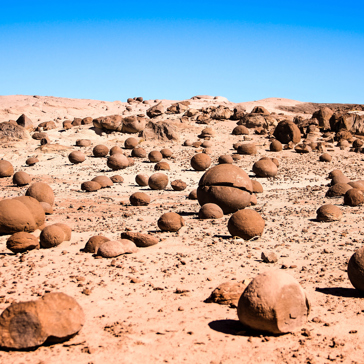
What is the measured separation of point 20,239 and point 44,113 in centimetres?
2948

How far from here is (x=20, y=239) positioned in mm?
7219

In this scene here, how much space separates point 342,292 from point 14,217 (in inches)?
238

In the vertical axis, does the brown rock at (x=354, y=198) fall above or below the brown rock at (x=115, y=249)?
above

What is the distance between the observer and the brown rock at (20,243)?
23.6 ft

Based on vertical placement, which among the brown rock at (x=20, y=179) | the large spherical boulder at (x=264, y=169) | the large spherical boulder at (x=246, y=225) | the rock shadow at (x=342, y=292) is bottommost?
the brown rock at (x=20, y=179)

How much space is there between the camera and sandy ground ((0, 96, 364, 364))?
3885 mm

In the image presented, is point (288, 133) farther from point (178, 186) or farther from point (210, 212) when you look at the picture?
point (210, 212)

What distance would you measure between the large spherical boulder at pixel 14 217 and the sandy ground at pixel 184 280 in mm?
274

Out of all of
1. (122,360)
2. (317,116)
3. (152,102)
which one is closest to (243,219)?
(122,360)

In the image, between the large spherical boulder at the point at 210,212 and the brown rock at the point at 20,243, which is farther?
the large spherical boulder at the point at 210,212

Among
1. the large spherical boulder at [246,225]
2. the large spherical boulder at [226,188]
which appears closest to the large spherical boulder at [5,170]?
the large spherical boulder at [226,188]

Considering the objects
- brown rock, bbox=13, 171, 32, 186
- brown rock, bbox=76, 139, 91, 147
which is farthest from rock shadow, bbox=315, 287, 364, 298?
brown rock, bbox=76, 139, 91, 147

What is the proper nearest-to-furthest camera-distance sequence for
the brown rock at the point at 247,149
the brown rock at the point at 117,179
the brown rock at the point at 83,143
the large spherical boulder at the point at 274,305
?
the large spherical boulder at the point at 274,305 < the brown rock at the point at 117,179 < the brown rock at the point at 247,149 < the brown rock at the point at 83,143

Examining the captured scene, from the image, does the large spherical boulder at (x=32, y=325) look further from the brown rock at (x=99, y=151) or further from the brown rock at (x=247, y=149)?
the brown rock at (x=247, y=149)
